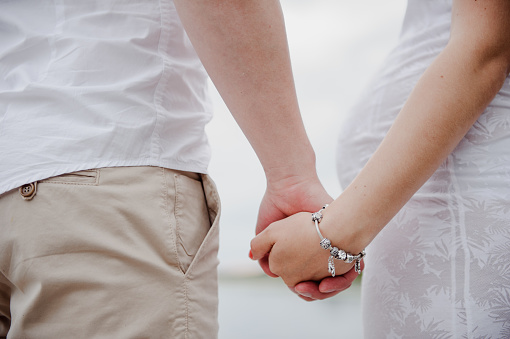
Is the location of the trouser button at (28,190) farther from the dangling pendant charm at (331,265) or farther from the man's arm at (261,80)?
the dangling pendant charm at (331,265)

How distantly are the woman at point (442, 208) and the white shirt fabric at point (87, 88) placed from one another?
0.95 feet

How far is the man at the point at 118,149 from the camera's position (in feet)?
2.07

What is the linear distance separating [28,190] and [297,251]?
438 mm

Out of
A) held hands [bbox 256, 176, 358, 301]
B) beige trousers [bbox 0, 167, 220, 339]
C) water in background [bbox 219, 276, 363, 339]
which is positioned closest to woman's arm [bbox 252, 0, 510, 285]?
held hands [bbox 256, 176, 358, 301]

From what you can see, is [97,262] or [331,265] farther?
[331,265]

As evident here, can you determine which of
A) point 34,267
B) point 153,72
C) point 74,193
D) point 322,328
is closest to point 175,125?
point 153,72

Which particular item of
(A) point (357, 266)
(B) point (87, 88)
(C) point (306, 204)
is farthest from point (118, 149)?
(A) point (357, 266)

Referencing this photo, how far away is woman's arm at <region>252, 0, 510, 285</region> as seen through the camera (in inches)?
26.7

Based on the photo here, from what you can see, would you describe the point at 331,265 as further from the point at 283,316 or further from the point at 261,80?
the point at 283,316

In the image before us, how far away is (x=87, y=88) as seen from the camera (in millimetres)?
671

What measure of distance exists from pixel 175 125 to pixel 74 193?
193 mm

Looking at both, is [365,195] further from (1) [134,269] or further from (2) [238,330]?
(2) [238,330]

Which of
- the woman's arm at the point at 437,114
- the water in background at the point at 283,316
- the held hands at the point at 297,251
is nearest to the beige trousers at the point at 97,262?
the held hands at the point at 297,251

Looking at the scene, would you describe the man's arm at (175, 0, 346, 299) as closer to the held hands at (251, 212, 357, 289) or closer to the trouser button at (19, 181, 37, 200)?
the held hands at (251, 212, 357, 289)
